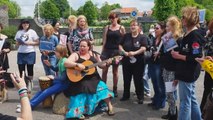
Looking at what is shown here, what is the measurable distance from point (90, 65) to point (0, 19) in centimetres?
1864

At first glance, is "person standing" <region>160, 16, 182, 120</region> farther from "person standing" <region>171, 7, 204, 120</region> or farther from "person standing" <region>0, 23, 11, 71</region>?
"person standing" <region>0, 23, 11, 71</region>

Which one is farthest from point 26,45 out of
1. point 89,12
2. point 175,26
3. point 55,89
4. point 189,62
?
point 89,12

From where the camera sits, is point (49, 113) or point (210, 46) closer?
point (210, 46)

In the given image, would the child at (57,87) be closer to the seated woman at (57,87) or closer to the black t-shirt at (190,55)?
the seated woman at (57,87)

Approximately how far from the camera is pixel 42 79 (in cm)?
674

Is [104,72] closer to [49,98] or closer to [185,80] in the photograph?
[49,98]

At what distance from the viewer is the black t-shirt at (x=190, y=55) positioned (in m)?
4.63

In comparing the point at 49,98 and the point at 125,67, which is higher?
the point at 125,67

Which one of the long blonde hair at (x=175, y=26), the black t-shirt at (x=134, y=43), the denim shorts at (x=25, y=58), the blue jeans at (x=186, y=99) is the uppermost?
the long blonde hair at (x=175, y=26)

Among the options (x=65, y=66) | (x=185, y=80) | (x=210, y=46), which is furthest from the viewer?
(x=65, y=66)

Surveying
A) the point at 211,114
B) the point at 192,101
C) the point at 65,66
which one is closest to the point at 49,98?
the point at 65,66

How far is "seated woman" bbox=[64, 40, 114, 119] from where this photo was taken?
6.03 m

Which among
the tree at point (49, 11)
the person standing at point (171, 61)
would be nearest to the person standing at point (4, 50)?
the person standing at point (171, 61)

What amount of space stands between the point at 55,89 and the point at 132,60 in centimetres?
176
